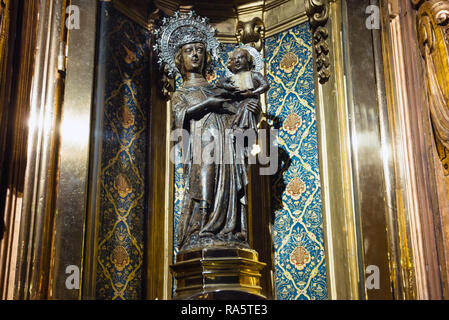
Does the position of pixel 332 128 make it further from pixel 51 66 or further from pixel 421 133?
pixel 51 66

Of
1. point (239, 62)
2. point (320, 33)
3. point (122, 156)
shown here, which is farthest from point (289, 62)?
point (122, 156)

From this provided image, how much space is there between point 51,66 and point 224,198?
127 cm

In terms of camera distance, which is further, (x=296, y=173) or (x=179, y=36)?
(x=296, y=173)

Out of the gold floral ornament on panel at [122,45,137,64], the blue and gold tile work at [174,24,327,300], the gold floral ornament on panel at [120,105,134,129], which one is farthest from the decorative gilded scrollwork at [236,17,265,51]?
the gold floral ornament on panel at [120,105,134,129]

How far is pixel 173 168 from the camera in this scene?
4.14 metres

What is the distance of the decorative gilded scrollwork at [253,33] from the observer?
4371 millimetres

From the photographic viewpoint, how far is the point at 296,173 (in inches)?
158

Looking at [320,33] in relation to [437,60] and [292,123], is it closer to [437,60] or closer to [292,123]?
[292,123]

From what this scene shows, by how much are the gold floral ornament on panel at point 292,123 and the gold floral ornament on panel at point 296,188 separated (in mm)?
349

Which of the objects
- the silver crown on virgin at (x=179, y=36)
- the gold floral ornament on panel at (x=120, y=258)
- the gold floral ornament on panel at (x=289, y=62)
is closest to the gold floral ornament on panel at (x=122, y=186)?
the gold floral ornament on panel at (x=120, y=258)

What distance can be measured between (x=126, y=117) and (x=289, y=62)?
Answer: 3.99 ft

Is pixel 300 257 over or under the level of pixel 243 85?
under

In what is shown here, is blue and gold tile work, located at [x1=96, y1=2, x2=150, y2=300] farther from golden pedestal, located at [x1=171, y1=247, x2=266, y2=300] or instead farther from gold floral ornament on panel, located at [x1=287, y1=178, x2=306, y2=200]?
gold floral ornament on panel, located at [x1=287, y1=178, x2=306, y2=200]
